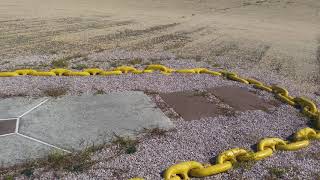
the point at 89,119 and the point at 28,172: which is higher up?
the point at 89,119

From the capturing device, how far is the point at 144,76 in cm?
989

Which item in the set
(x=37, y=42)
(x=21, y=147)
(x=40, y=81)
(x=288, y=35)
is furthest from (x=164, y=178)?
(x=288, y=35)

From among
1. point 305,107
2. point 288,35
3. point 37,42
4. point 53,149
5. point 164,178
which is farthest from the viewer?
point 288,35

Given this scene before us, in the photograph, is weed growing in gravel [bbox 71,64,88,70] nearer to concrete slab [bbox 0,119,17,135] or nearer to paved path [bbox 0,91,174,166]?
paved path [bbox 0,91,174,166]

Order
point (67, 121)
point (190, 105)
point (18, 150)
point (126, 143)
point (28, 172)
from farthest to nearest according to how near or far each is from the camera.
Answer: point (190, 105), point (67, 121), point (126, 143), point (18, 150), point (28, 172)

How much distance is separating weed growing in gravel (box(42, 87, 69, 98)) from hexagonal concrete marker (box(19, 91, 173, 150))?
241mm

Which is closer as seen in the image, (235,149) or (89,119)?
(235,149)

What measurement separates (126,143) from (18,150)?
1.70m

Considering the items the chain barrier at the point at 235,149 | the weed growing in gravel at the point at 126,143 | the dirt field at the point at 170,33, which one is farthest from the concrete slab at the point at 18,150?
the dirt field at the point at 170,33

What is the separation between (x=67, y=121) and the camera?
24.0ft

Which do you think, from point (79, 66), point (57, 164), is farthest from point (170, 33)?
point (57, 164)

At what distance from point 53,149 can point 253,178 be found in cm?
313

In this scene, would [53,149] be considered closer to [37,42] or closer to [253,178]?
[253,178]

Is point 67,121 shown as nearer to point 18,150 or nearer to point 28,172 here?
point 18,150
